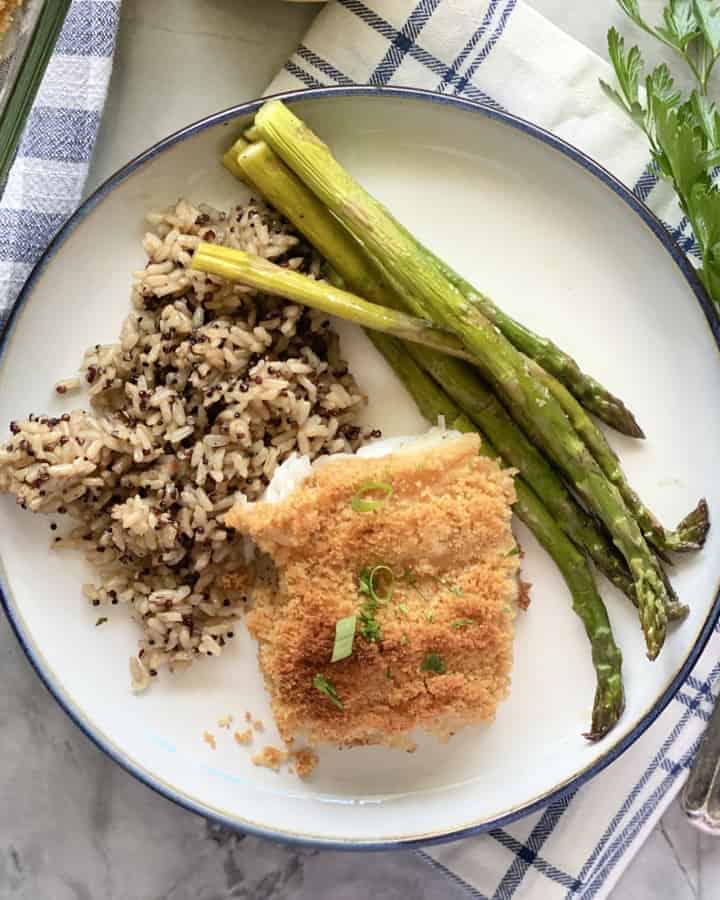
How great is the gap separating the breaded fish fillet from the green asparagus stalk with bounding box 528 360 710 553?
12.2 inches

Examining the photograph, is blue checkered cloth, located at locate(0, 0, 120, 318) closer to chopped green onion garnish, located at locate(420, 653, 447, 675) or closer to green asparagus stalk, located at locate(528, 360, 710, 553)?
green asparagus stalk, located at locate(528, 360, 710, 553)

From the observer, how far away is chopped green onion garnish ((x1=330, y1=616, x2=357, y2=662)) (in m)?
2.80

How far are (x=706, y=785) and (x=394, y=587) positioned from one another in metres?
1.35

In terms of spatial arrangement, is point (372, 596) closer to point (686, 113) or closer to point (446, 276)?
point (446, 276)

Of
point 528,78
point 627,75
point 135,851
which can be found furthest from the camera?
point 135,851

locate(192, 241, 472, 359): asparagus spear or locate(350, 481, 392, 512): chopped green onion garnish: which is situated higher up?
locate(192, 241, 472, 359): asparagus spear

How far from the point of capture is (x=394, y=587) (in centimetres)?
287

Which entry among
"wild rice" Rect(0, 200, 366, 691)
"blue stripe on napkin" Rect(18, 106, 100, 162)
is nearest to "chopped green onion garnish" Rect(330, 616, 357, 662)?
"wild rice" Rect(0, 200, 366, 691)

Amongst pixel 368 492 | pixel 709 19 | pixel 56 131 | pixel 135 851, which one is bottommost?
pixel 135 851

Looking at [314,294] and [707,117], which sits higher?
[707,117]

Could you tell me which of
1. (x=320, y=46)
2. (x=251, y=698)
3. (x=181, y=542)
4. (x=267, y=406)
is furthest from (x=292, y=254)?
(x=251, y=698)

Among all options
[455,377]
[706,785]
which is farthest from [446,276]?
[706,785]

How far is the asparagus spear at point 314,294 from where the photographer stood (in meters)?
2.83

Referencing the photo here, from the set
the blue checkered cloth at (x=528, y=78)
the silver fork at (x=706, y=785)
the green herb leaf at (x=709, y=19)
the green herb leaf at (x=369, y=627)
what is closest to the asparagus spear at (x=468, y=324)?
the blue checkered cloth at (x=528, y=78)
